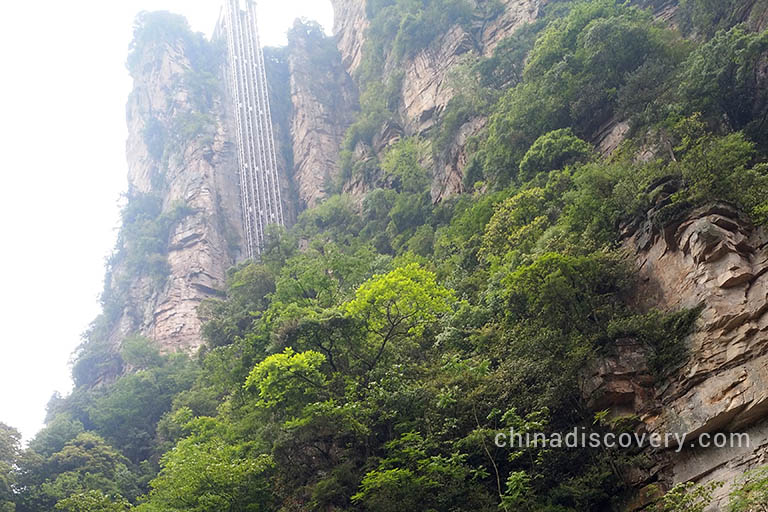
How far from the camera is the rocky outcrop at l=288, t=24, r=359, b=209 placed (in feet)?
154

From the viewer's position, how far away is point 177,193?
47.6 meters

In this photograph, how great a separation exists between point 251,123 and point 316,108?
5682 millimetres

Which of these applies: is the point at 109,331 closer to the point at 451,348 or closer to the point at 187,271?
the point at 187,271

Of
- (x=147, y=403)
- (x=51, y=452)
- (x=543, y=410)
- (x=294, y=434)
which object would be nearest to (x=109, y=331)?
(x=147, y=403)

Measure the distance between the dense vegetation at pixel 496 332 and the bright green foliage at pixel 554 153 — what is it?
71 millimetres

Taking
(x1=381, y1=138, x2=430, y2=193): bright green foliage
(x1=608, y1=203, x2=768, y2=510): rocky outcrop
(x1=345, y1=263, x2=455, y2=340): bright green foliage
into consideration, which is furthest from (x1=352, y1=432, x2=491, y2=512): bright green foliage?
(x1=381, y1=138, x2=430, y2=193): bright green foliage

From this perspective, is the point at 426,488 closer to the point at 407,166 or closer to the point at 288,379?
the point at 288,379

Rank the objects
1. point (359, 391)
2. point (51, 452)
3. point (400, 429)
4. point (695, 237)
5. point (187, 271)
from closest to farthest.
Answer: point (695, 237), point (400, 429), point (359, 391), point (51, 452), point (187, 271)

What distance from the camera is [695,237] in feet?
38.3

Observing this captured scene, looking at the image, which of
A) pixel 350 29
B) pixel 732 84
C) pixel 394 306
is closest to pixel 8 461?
pixel 394 306

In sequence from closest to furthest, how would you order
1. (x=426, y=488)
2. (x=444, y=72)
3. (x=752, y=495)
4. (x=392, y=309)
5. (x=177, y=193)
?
1. (x=752, y=495)
2. (x=426, y=488)
3. (x=392, y=309)
4. (x=444, y=72)
5. (x=177, y=193)

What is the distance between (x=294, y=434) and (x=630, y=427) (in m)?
6.92

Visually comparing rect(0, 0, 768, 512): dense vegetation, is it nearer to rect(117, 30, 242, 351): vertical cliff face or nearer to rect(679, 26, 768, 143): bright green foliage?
rect(679, 26, 768, 143): bright green foliage

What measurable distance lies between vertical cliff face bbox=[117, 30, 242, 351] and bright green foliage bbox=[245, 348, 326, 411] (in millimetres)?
23908
